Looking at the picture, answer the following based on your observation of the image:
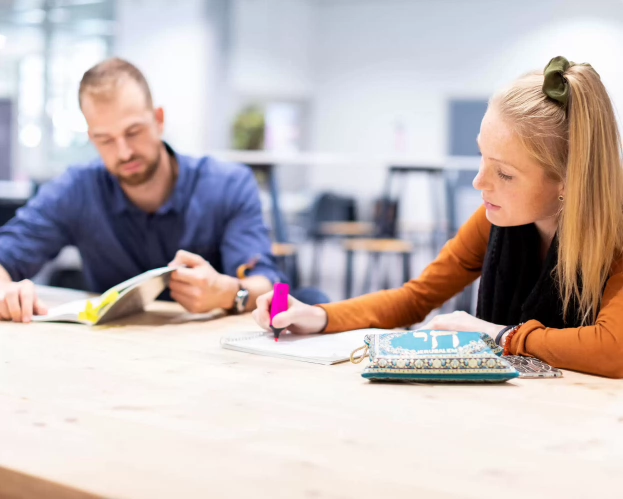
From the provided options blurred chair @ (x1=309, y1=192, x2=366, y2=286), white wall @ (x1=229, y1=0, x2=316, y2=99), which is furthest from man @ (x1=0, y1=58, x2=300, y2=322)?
white wall @ (x1=229, y1=0, x2=316, y2=99)

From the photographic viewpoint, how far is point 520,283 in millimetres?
1542

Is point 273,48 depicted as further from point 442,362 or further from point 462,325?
point 442,362

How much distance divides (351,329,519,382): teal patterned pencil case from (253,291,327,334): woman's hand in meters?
0.29

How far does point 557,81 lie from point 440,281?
20.5 inches

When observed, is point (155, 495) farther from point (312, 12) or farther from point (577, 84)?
point (312, 12)

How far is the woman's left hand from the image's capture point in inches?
52.1

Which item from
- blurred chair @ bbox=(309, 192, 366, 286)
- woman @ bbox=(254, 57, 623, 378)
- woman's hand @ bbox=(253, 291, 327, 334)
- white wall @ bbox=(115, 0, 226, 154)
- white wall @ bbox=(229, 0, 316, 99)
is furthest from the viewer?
white wall @ bbox=(229, 0, 316, 99)

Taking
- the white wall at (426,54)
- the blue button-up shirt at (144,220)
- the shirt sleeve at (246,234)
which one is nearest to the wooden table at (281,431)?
the shirt sleeve at (246,234)

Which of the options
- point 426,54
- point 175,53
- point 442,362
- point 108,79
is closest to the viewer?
point 442,362

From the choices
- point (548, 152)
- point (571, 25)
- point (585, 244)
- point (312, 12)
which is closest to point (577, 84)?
point (548, 152)

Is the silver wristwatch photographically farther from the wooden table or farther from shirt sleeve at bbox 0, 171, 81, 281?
shirt sleeve at bbox 0, 171, 81, 281

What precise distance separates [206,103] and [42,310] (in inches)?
259

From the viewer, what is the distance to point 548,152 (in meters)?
1.32

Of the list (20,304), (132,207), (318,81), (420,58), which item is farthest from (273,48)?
(20,304)
